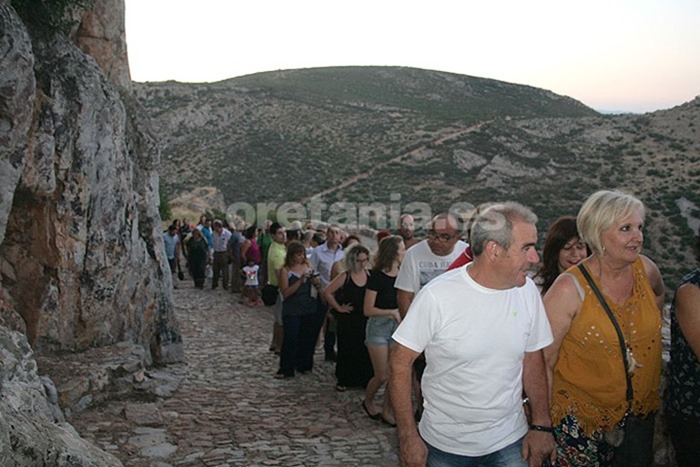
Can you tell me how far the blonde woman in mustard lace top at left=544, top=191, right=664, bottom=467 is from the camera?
11.5 feet

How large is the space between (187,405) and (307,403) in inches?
49.8

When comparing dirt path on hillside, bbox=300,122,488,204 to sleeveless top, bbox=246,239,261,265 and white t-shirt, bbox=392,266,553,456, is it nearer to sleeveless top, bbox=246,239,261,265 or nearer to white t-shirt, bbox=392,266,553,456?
sleeveless top, bbox=246,239,261,265

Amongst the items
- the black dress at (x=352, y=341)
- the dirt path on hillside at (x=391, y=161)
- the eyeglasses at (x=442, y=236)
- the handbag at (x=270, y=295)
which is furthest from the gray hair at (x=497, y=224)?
the dirt path on hillside at (x=391, y=161)

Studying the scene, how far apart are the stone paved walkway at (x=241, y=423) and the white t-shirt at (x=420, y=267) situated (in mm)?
1441

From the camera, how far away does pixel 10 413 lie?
145 inches

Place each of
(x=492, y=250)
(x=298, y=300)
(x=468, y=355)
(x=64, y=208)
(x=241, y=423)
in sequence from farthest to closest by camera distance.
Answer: (x=298, y=300) → (x=64, y=208) → (x=241, y=423) → (x=492, y=250) → (x=468, y=355)

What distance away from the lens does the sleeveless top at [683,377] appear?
3.43 metres

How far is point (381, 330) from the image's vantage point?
22.5ft

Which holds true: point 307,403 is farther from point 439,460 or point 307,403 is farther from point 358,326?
point 439,460

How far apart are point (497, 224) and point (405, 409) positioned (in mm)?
948

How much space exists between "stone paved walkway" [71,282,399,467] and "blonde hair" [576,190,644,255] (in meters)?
2.93

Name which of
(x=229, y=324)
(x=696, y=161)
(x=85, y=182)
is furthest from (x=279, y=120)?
(x=85, y=182)

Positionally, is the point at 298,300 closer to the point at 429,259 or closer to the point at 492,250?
the point at 429,259

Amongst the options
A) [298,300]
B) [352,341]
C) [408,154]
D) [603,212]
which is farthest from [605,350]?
[408,154]
